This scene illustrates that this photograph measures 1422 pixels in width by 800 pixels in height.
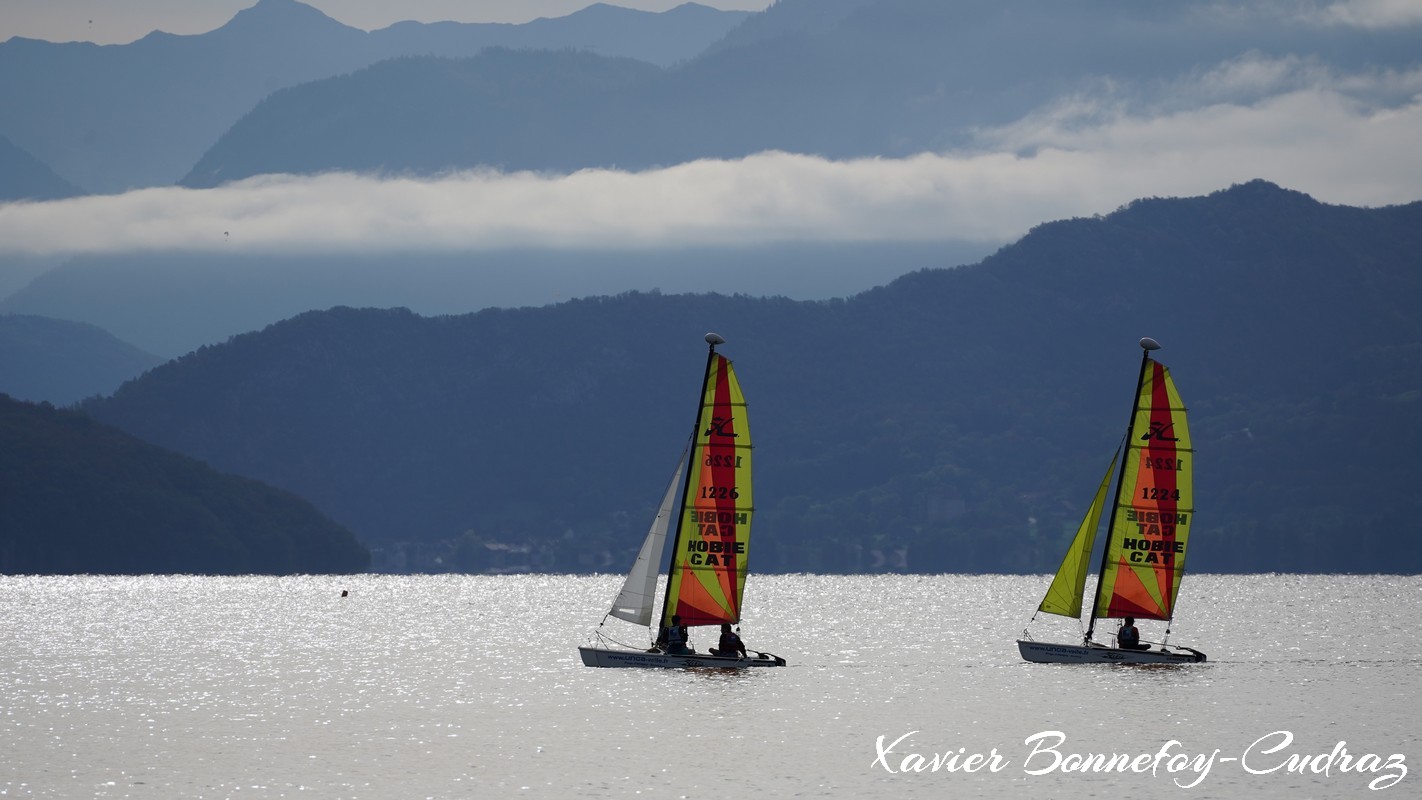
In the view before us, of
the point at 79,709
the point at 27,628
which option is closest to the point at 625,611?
the point at 79,709

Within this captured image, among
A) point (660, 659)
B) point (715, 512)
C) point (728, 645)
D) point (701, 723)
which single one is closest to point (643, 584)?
point (660, 659)

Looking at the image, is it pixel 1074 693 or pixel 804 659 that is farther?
pixel 804 659

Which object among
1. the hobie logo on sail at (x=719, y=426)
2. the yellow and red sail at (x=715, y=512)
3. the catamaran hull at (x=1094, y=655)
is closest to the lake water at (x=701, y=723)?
the catamaran hull at (x=1094, y=655)

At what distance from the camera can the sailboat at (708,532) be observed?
8438 cm

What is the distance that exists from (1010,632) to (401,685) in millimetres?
64108

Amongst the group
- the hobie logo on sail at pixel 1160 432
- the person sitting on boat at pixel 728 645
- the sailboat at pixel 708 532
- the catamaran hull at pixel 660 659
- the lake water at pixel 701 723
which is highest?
the hobie logo on sail at pixel 1160 432

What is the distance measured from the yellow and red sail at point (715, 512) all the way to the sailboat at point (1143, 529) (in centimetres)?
1235

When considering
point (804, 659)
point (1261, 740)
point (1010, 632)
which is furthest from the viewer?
A: point (1010, 632)

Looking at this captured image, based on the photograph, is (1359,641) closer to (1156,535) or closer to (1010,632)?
(1010,632)

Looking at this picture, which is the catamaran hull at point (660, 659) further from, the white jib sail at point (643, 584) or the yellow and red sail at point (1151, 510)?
the yellow and red sail at point (1151, 510)

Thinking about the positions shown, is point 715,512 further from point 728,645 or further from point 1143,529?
point 1143,529

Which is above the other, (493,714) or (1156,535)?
(1156,535)

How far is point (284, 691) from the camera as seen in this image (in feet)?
325

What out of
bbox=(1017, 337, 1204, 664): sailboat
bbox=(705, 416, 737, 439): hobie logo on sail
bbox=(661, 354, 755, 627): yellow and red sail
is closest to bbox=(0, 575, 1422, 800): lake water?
bbox=(1017, 337, 1204, 664): sailboat
